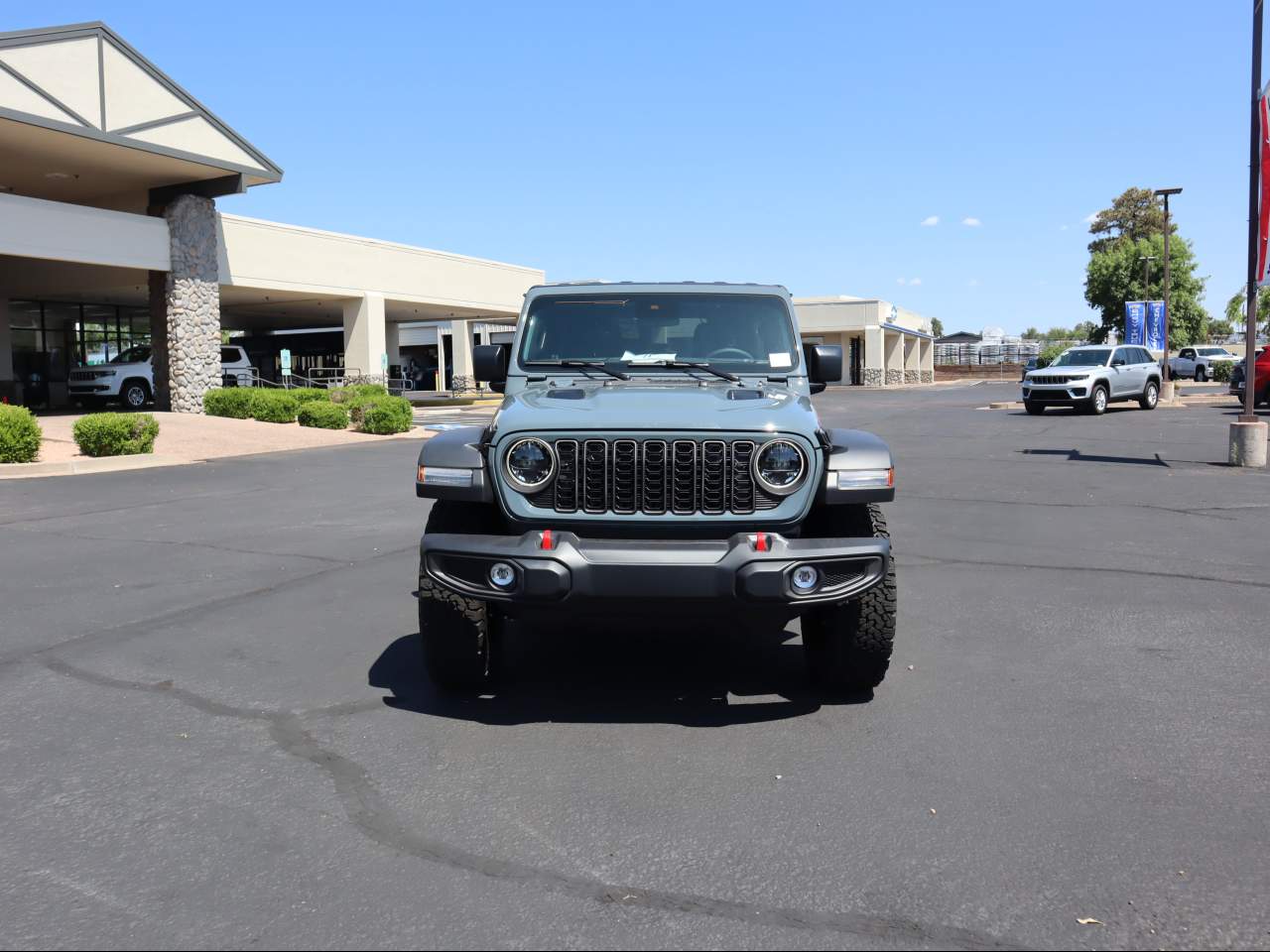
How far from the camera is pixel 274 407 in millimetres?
23891

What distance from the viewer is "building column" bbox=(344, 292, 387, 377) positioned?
3519cm

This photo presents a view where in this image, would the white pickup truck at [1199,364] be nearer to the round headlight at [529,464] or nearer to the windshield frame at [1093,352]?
the windshield frame at [1093,352]

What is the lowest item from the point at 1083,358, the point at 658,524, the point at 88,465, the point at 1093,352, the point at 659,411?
the point at 88,465

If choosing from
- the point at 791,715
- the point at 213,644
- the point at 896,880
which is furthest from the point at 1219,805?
the point at 213,644

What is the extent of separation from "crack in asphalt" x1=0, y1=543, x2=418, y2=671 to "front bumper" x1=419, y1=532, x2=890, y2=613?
2897 millimetres

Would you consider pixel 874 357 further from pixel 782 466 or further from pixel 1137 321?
pixel 782 466

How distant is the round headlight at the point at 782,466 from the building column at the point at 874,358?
188 feet

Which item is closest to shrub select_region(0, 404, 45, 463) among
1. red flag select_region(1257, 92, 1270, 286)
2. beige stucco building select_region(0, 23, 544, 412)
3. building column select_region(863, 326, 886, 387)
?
beige stucco building select_region(0, 23, 544, 412)

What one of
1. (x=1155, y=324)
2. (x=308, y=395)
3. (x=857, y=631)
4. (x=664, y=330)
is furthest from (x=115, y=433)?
(x=1155, y=324)

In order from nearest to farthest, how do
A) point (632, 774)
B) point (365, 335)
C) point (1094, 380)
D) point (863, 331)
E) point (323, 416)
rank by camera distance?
1. point (632, 774)
2. point (323, 416)
3. point (1094, 380)
4. point (365, 335)
5. point (863, 331)

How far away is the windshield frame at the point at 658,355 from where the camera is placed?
577 centimetres

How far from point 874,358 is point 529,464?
2311 inches

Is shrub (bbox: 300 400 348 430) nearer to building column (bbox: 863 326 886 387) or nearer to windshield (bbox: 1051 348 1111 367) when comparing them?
windshield (bbox: 1051 348 1111 367)

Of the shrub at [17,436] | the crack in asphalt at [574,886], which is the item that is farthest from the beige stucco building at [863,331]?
the crack in asphalt at [574,886]
